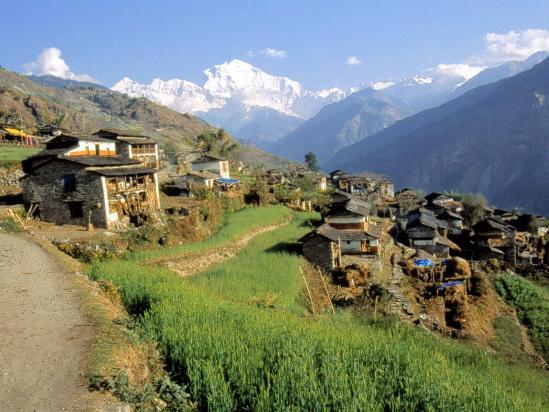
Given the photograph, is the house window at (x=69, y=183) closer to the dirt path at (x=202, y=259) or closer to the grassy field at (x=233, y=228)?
the grassy field at (x=233, y=228)

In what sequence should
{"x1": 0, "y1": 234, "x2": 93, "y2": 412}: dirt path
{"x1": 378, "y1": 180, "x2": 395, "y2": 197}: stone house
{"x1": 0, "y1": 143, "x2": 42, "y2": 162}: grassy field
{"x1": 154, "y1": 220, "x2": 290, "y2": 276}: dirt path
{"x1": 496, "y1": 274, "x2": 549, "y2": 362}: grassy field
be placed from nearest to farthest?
{"x1": 0, "y1": 234, "x2": 93, "y2": 412}: dirt path, {"x1": 154, "y1": 220, "x2": 290, "y2": 276}: dirt path, {"x1": 496, "y1": 274, "x2": 549, "y2": 362}: grassy field, {"x1": 0, "y1": 143, "x2": 42, "y2": 162}: grassy field, {"x1": 378, "y1": 180, "x2": 395, "y2": 197}: stone house

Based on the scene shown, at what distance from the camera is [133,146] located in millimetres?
46344

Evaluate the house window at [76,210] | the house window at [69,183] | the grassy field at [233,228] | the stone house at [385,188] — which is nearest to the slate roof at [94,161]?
the house window at [69,183]

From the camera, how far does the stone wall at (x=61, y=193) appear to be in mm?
28141

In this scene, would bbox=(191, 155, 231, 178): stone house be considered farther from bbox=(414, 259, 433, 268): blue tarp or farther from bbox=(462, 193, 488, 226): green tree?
bbox=(462, 193, 488, 226): green tree

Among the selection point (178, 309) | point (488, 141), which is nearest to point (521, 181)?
point (488, 141)

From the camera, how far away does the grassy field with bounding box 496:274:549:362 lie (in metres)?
25.4

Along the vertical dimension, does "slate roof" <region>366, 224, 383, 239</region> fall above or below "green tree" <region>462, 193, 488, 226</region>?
above

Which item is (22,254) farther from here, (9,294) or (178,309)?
(178,309)

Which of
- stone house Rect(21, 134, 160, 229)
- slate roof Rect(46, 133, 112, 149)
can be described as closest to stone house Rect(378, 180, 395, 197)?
slate roof Rect(46, 133, 112, 149)

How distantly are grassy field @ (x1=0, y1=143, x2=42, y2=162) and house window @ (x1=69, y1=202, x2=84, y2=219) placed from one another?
16.3 m

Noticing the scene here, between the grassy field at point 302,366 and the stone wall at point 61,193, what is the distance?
15.2 m

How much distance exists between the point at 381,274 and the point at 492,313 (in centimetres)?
713

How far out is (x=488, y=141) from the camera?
194375mm
